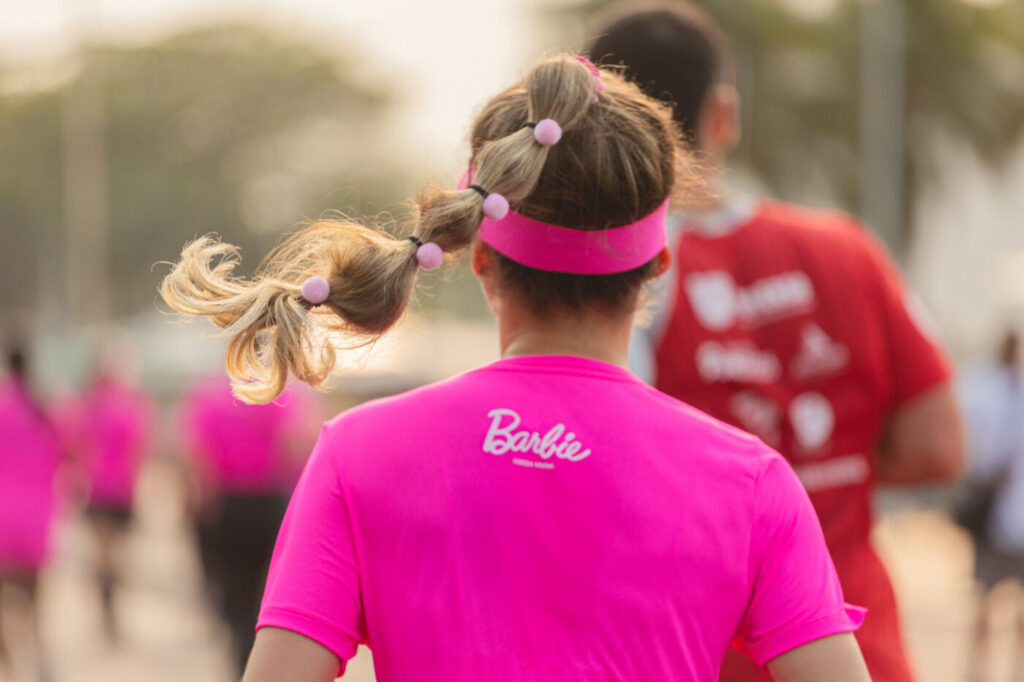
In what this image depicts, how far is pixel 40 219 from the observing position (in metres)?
48.0

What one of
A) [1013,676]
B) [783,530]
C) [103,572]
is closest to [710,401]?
[783,530]

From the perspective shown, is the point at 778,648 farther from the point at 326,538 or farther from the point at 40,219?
the point at 40,219

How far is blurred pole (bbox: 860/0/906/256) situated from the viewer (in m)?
20.5

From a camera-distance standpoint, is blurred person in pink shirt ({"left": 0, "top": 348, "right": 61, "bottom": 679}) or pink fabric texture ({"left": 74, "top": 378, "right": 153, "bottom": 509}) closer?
blurred person in pink shirt ({"left": 0, "top": 348, "right": 61, "bottom": 679})

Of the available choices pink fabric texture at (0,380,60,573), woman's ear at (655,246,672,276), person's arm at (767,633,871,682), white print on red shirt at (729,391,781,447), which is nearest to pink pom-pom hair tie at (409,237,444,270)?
woman's ear at (655,246,672,276)

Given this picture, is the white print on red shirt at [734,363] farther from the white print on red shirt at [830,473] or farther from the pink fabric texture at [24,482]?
the pink fabric texture at [24,482]

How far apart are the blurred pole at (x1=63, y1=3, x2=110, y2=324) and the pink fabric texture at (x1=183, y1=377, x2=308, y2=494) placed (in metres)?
28.6

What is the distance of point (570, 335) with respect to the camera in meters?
1.88

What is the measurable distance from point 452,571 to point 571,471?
0.20 meters

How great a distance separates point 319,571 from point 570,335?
0.47 metres

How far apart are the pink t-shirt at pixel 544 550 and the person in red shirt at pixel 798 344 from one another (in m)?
0.83

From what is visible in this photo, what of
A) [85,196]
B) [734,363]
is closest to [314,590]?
[734,363]

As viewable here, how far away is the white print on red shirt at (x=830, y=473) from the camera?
8.63 feet

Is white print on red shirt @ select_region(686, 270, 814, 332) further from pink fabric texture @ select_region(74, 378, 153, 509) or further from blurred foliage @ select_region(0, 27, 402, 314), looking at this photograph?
blurred foliage @ select_region(0, 27, 402, 314)
